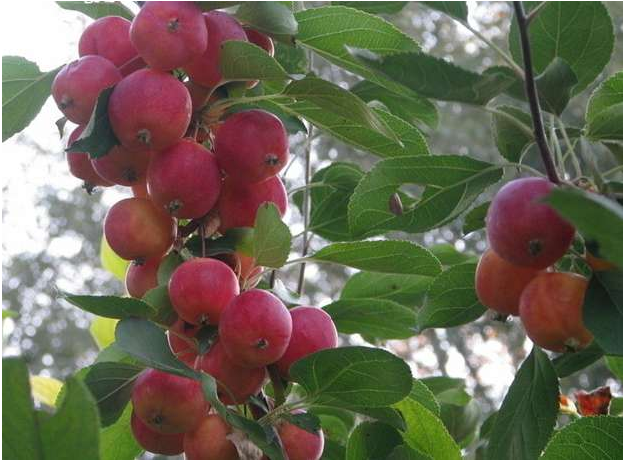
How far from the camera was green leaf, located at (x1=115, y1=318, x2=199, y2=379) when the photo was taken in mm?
889

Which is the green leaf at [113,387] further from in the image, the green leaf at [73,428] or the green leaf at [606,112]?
the green leaf at [606,112]

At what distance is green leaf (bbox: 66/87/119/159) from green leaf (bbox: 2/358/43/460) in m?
0.33

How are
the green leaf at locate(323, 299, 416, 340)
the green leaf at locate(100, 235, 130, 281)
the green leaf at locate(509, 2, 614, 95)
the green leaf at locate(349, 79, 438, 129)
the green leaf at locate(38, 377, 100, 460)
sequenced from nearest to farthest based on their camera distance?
1. the green leaf at locate(38, 377, 100, 460)
2. the green leaf at locate(509, 2, 614, 95)
3. the green leaf at locate(323, 299, 416, 340)
4. the green leaf at locate(349, 79, 438, 129)
5. the green leaf at locate(100, 235, 130, 281)

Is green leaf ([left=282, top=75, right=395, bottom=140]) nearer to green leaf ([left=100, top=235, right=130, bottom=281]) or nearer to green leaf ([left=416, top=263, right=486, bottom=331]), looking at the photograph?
green leaf ([left=416, top=263, right=486, bottom=331])

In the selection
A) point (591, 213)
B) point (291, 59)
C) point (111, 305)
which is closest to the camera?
point (591, 213)

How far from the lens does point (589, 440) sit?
97 cm

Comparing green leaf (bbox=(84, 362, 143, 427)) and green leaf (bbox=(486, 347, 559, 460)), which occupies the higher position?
green leaf (bbox=(486, 347, 559, 460))

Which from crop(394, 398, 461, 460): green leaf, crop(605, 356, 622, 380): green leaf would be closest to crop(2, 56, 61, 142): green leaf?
crop(394, 398, 461, 460): green leaf

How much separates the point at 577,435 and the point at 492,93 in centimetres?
40

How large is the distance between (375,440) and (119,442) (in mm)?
364

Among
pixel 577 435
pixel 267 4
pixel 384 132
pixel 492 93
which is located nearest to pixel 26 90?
pixel 267 4

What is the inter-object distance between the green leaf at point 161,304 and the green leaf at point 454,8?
46cm

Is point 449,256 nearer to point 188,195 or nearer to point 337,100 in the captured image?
point 337,100

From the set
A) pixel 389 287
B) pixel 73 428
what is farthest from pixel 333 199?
pixel 73 428
